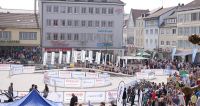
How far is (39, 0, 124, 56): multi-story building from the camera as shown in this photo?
6894cm

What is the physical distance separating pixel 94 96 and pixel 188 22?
44456 millimetres

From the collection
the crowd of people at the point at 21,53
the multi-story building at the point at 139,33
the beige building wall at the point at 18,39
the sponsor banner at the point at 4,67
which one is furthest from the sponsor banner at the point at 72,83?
the multi-story building at the point at 139,33

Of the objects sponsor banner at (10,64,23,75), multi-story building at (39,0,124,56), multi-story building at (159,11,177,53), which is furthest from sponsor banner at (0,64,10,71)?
multi-story building at (159,11,177,53)

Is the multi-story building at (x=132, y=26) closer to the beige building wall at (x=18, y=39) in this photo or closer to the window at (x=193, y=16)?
the window at (x=193, y=16)

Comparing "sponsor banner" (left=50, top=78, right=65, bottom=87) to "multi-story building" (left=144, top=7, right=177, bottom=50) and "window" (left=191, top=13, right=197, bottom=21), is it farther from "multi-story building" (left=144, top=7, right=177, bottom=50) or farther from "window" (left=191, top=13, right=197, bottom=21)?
"multi-story building" (left=144, top=7, right=177, bottom=50)

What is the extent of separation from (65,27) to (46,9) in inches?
175

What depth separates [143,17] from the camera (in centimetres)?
9338

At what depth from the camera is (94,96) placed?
25.4m

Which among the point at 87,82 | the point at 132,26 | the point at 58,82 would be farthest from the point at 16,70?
the point at 132,26

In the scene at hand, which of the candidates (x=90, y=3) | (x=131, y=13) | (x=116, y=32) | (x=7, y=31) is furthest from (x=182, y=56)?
(x=131, y=13)

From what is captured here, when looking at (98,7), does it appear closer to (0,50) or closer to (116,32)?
(116,32)

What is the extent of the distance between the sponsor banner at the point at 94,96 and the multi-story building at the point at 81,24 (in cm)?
4362

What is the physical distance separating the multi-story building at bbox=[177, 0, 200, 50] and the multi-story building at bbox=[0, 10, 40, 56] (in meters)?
24.4

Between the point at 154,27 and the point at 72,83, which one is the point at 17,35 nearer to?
the point at 154,27
